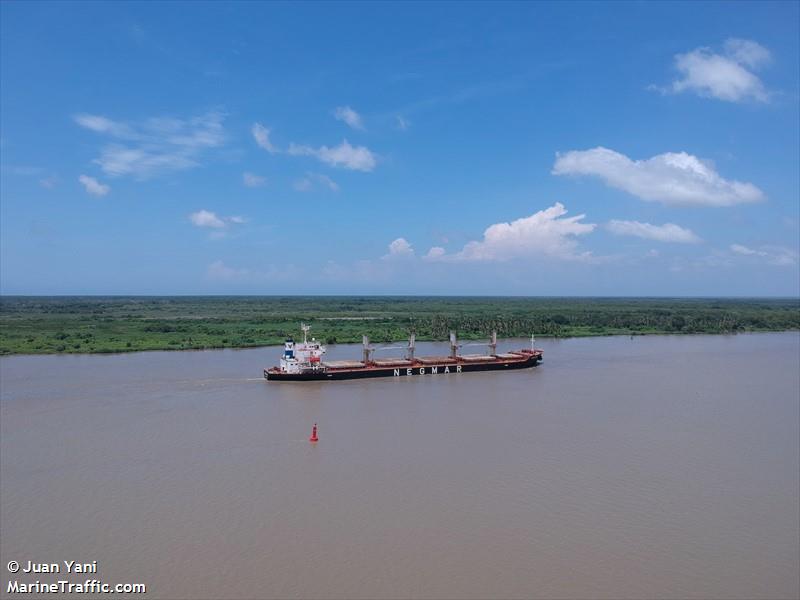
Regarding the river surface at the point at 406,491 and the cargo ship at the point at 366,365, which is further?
the cargo ship at the point at 366,365

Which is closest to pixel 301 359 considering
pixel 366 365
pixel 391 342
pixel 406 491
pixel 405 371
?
pixel 366 365

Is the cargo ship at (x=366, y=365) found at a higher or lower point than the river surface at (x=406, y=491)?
higher

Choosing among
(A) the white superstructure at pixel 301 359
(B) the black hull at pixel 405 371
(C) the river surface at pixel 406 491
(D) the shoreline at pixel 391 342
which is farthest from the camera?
(D) the shoreline at pixel 391 342

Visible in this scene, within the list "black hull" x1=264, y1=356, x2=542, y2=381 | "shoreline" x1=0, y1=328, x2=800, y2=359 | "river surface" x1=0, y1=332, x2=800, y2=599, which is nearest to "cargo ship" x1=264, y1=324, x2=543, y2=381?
"black hull" x1=264, y1=356, x2=542, y2=381

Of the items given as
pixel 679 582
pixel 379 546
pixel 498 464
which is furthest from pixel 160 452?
pixel 679 582

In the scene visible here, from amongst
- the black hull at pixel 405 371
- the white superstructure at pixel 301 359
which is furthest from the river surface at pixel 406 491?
the white superstructure at pixel 301 359

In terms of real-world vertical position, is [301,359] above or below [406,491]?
above

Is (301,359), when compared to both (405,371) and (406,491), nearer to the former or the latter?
(405,371)

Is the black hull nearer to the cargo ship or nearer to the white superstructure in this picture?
the cargo ship

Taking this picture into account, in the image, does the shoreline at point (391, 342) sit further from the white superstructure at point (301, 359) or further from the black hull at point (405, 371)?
the black hull at point (405, 371)
